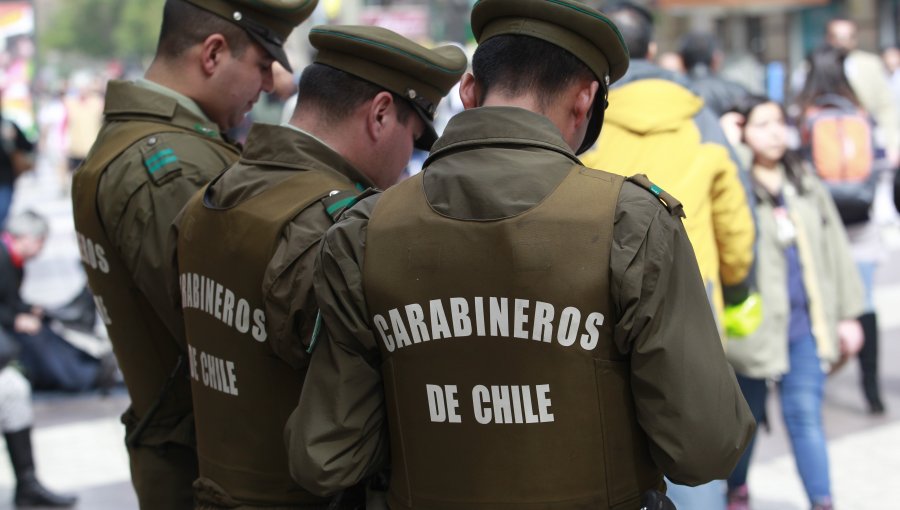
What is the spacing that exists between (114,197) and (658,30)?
33091 mm

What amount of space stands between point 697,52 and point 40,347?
183 inches

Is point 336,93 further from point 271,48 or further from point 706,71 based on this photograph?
point 706,71

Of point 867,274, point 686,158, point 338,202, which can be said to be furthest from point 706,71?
point 338,202

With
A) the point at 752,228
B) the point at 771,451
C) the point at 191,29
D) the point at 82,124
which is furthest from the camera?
the point at 82,124

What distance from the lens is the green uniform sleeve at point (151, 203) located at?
3.15m

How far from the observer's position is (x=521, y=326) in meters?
2.16

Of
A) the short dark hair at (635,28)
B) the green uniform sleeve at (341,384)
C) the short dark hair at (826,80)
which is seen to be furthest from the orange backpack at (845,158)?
the green uniform sleeve at (341,384)

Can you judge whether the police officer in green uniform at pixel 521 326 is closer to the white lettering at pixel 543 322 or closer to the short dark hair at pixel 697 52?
the white lettering at pixel 543 322

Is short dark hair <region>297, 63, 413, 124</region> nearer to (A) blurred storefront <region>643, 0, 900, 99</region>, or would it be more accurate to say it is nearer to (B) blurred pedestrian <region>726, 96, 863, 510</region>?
(B) blurred pedestrian <region>726, 96, 863, 510</region>

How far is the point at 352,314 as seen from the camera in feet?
7.48

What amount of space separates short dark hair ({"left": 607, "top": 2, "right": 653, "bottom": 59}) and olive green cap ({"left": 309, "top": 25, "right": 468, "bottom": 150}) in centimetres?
140

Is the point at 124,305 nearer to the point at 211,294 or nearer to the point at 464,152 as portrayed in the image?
the point at 211,294

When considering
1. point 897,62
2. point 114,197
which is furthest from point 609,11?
point 897,62

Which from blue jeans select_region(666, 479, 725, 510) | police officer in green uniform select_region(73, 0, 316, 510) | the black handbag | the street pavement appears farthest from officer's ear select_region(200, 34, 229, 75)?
the street pavement
